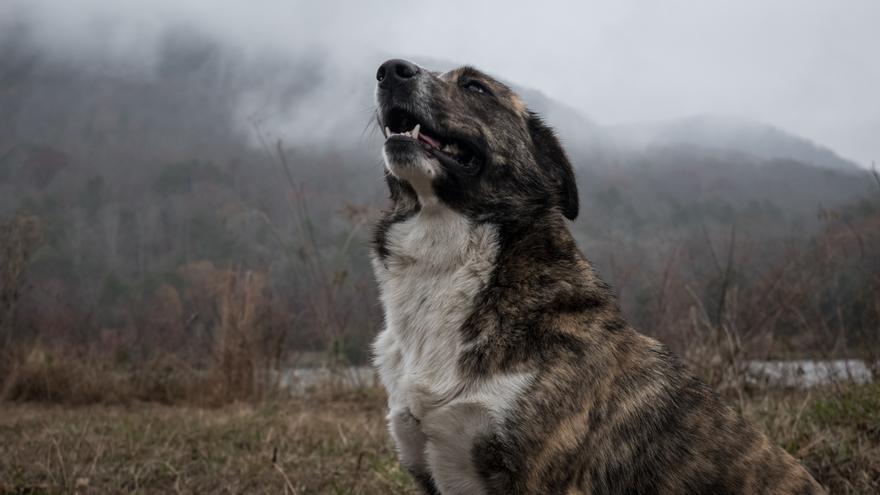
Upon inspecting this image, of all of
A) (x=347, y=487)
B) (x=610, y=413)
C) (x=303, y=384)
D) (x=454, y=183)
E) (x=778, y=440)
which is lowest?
(x=303, y=384)

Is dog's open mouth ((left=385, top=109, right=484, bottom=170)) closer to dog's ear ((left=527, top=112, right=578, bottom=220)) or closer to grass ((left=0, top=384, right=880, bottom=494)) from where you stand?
dog's ear ((left=527, top=112, right=578, bottom=220))

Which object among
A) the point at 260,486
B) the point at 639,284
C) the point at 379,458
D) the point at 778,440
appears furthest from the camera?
the point at 639,284

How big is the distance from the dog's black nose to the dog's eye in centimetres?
31

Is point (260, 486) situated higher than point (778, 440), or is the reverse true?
point (778, 440)

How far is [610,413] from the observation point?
2.39m

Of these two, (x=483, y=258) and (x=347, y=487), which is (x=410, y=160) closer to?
(x=483, y=258)

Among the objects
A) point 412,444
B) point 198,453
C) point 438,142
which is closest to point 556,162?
point 438,142

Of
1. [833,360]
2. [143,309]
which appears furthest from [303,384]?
[833,360]

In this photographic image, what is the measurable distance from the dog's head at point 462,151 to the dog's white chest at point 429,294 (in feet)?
0.39

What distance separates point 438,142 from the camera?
303cm

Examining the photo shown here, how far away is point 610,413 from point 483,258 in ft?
2.42

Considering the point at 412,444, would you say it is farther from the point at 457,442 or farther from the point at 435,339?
the point at 435,339

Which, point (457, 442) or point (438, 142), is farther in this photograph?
point (438, 142)

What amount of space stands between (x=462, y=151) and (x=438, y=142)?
0.11m
